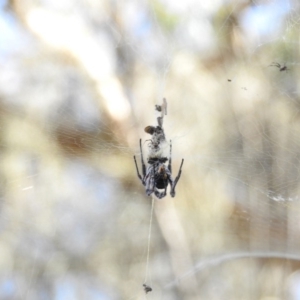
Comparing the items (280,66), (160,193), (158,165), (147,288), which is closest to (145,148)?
(158,165)

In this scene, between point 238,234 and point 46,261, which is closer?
point 46,261

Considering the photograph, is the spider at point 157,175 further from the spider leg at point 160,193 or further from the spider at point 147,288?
the spider at point 147,288

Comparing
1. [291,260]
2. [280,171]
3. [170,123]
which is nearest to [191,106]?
[170,123]

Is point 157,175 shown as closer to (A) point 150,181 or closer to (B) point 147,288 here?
(A) point 150,181

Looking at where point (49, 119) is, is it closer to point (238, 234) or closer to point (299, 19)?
point (238, 234)

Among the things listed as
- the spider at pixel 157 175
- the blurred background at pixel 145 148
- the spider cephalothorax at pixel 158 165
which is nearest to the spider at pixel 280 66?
the blurred background at pixel 145 148

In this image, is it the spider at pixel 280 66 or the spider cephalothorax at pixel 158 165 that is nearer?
the spider cephalothorax at pixel 158 165

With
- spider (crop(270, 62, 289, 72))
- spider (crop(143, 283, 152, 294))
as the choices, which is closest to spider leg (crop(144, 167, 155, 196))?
spider (crop(143, 283, 152, 294))

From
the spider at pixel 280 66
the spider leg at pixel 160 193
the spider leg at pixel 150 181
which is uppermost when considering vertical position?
the spider at pixel 280 66
